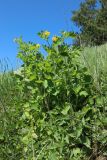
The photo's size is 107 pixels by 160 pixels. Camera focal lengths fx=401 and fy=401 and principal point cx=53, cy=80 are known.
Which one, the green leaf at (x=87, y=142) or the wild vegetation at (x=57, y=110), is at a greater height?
the wild vegetation at (x=57, y=110)

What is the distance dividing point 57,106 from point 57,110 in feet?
0.15

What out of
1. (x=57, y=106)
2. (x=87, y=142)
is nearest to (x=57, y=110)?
(x=57, y=106)

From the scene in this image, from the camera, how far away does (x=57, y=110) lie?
14.4 ft

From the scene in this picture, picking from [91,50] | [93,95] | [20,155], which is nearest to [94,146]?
[93,95]

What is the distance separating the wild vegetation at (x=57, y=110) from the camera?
4262 millimetres

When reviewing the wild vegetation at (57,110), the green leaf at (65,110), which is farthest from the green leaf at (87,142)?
the green leaf at (65,110)

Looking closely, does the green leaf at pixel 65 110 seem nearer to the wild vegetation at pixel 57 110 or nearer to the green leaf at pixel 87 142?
the wild vegetation at pixel 57 110

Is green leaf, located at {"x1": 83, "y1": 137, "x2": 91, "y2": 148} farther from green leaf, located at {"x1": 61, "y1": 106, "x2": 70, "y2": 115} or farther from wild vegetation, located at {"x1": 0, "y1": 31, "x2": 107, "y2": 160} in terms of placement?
green leaf, located at {"x1": 61, "y1": 106, "x2": 70, "y2": 115}

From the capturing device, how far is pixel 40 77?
449 centimetres

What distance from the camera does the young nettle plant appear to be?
4.25 m

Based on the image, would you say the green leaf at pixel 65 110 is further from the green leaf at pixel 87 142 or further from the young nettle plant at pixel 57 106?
the green leaf at pixel 87 142

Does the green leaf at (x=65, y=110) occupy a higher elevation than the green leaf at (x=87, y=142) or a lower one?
higher

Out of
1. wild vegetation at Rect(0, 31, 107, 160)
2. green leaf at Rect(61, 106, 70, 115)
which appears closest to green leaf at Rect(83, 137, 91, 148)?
wild vegetation at Rect(0, 31, 107, 160)

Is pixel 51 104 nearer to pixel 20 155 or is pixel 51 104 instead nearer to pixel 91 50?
pixel 20 155
